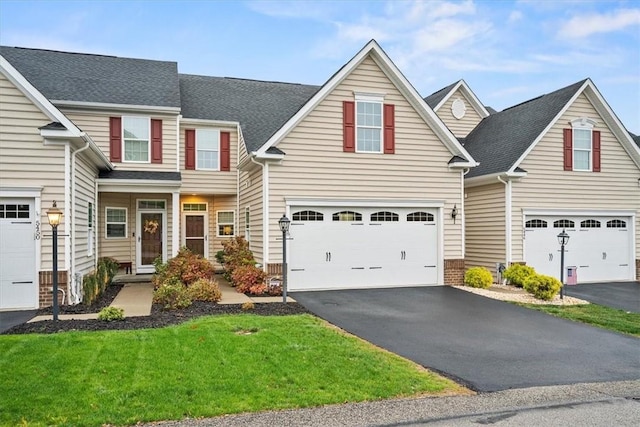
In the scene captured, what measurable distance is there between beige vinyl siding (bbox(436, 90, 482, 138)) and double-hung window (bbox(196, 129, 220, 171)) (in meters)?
10.0

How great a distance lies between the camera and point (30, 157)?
1145cm

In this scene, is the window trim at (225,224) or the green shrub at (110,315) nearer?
the green shrub at (110,315)

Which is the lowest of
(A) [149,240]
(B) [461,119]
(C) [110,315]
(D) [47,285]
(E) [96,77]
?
(C) [110,315]

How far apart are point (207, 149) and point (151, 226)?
3.60 meters

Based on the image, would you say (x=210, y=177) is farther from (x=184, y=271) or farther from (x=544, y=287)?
(x=544, y=287)

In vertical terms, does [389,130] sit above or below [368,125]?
below

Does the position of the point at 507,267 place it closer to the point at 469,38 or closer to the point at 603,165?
the point at 603,165

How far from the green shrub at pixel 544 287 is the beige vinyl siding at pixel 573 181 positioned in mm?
3203

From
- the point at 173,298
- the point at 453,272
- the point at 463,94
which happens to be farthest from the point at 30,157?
the point at 463,94

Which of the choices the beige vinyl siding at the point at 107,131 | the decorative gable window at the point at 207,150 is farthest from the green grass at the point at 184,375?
the decorative gable window at the point at 207,150

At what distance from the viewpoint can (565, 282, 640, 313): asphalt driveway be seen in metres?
13.5

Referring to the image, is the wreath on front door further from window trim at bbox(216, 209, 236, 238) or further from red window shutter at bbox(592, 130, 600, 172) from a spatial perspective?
red window shutter at bbox(592, 130, 600, 172)

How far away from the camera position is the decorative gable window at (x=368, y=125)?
50.2 ft

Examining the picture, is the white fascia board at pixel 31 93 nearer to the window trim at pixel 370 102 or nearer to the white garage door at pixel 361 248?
the white garage door at pixel 361 248
